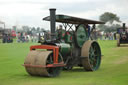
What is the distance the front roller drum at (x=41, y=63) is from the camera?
27.9 ft

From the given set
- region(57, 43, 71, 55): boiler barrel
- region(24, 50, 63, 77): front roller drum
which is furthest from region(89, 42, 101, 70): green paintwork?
region(24, 50, 63, 77): front roller drum

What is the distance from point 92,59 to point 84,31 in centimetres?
107

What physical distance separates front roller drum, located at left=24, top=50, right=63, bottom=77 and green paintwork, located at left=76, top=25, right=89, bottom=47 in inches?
72.8

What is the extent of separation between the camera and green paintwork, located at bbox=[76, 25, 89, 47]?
10.7 metres

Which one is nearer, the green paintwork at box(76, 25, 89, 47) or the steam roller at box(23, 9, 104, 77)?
the steam roller at box(23, 9, 104, 77)

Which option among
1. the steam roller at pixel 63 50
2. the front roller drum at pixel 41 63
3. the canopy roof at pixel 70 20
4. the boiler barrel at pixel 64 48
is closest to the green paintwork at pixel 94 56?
the steam roller at pixel 63 50

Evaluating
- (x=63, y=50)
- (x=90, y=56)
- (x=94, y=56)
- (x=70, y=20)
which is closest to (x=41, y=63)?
(x=63, y=50)

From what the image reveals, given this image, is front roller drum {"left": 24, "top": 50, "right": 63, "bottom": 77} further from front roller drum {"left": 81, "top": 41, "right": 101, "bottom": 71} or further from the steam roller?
front roller drum {"left": 81, "top": 41, "right": 101, "bottom": 71}

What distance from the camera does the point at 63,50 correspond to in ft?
31.1

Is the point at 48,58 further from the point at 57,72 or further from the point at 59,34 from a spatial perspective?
the point at 59,34

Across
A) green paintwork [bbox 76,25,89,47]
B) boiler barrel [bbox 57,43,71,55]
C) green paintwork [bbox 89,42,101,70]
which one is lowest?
green paintwork [bbox 89,42,101,70]

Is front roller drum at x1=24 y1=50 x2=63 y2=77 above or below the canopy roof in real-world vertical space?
below

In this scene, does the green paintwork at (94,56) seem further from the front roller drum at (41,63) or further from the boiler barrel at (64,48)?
the front roller drum at (41,63)

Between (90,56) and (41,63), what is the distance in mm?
2810
